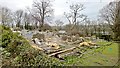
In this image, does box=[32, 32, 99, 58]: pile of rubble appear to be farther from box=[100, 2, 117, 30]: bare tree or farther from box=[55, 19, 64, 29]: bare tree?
box=[55, 19, 64, 29]: bare tree

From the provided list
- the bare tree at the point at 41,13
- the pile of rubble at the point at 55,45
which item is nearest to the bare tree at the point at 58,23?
the bare tree at the point at 41,13

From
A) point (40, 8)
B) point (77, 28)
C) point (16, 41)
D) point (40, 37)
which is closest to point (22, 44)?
point (16, 41)

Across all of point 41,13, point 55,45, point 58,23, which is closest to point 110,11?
point 55,45

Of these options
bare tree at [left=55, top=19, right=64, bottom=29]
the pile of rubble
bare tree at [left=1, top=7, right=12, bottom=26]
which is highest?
bare tree at [left=1, top=7, right=12, bottom=26]

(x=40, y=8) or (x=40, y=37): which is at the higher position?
(x=40, y=8)

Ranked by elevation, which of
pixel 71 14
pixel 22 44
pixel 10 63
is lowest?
pixel 10 63

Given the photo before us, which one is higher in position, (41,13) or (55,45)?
(41,13)

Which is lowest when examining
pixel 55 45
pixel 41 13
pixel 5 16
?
pixel 55 45

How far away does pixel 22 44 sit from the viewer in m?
3.41

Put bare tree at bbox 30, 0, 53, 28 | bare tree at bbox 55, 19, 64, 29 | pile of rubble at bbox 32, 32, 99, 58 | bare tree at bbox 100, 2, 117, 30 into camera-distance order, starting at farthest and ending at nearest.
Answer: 1. bare tree at bbox 30, 0, 53, 28
2. bare tree at bbox 55, 19, 64, 29
3. pile of rubble at bbox 32, 32, 99, 58
4. bare tree at bbox 100, 2, 117, 30

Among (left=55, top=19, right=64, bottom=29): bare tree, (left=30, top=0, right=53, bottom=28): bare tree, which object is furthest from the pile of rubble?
(left=30, top=0, right=53, bottom=28): bare tree

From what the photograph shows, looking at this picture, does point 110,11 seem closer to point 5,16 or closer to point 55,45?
point 55,45

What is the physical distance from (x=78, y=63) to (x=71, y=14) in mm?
8368

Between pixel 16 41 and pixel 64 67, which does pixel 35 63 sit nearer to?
pixel 64 67
